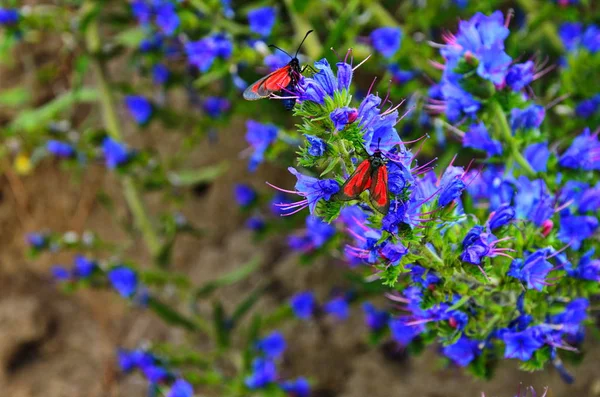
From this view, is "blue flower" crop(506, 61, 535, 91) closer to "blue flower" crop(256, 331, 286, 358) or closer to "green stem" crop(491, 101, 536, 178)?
"green stem" crop(491, 101, 536, 178)

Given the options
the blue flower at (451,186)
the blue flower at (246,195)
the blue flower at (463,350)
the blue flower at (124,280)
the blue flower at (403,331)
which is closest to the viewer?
the blue flower at (451,186)

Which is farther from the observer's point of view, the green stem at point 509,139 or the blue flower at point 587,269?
the green stem at point 509,139

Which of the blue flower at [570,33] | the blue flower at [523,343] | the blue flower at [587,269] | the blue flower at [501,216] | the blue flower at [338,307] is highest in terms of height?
the blue flower at [501,216]

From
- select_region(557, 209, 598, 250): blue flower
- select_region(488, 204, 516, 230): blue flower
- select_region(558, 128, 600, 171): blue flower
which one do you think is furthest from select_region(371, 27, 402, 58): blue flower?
select_region(488, 204, 516, 230): blue flower

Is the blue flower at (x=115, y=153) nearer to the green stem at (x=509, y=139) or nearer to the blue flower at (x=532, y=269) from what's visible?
the green stem at (x=509, y=139)

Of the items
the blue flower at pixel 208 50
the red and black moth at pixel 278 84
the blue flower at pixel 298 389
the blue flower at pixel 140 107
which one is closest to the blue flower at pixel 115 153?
the blue flower at pixel 140 107

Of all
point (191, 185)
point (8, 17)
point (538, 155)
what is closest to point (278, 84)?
point (538, 155)

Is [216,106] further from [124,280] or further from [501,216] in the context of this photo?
[501,216]

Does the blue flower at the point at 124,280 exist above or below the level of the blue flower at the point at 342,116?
below
